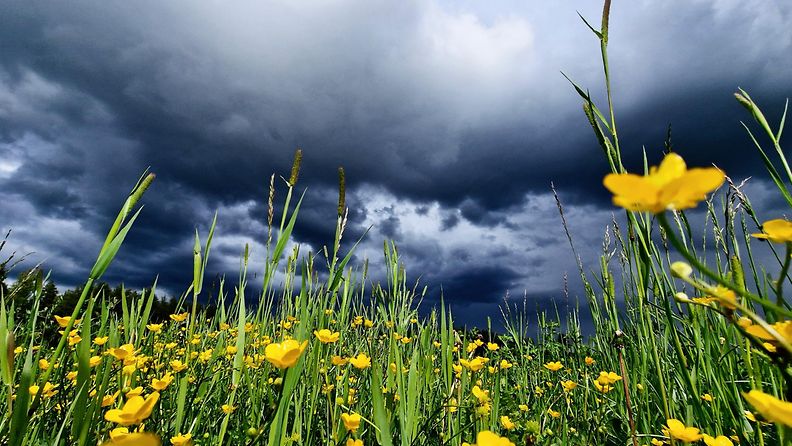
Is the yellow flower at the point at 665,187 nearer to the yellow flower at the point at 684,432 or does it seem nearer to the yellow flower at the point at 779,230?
the yellow flower at the point at 779,230

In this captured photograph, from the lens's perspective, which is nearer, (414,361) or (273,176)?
(414,361)

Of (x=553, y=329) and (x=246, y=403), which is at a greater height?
(x=553, y=329)

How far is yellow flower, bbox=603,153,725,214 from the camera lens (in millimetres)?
425

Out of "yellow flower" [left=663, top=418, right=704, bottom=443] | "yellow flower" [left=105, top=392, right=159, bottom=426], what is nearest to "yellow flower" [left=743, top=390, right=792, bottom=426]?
"yellow flower" [left=663, top=418, right=704, bottom=443]

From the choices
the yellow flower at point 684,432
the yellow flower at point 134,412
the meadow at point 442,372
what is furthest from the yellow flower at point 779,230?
the yellow flower at point 134,412

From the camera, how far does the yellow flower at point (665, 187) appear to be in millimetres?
425

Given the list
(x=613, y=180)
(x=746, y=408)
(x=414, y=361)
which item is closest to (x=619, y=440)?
(x=746, y=408)

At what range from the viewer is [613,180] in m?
0.43

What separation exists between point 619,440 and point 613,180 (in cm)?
244

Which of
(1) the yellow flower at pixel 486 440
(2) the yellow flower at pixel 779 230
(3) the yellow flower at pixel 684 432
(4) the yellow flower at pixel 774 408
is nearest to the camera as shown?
(4) the yellow flower at pixel 774 408

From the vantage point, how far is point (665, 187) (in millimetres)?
438

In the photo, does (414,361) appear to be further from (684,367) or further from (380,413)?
(684,367)

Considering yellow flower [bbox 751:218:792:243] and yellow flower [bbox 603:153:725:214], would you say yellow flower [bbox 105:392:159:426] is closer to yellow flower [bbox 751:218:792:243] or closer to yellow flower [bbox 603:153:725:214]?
yellow flower [bbox 603:153:725:214]

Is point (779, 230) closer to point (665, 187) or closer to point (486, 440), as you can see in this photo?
point (665, 187)
